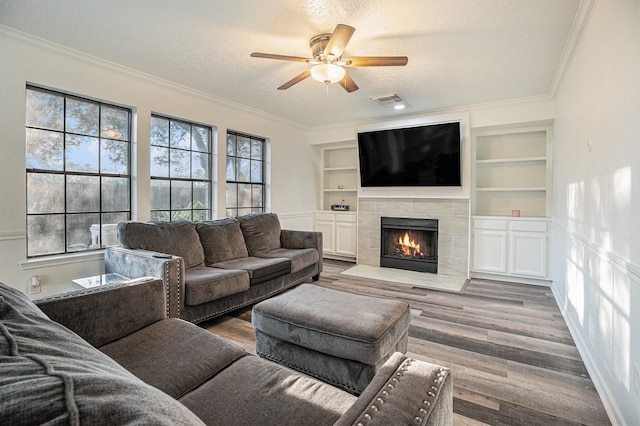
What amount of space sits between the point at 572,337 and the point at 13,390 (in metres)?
3.52

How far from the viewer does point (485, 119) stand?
4.45 m

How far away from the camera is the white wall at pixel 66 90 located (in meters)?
2.63

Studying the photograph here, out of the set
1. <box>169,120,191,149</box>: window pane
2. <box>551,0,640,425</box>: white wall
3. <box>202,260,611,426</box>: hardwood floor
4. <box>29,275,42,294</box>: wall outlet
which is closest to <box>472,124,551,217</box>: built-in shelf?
<box>202,260,611,426</box>: hardwood floor

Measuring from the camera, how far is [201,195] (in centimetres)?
434

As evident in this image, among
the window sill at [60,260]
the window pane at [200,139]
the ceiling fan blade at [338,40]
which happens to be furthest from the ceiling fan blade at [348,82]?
the window sill at [60,260]

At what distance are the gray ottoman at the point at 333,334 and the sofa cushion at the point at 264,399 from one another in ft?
1.92

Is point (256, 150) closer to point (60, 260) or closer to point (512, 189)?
point (60, 260)

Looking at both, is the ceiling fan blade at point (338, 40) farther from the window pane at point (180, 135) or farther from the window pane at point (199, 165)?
the window pane at point (199, 165)

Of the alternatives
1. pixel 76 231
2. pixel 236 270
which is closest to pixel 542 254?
pixel 236 270

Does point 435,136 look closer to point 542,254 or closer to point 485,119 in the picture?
point 485,119

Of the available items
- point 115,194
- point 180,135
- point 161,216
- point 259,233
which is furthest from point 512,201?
point 115,194

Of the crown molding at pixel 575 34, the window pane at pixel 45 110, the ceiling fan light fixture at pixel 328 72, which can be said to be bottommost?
the window pane at pixel 45 110

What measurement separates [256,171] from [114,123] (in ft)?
7.14

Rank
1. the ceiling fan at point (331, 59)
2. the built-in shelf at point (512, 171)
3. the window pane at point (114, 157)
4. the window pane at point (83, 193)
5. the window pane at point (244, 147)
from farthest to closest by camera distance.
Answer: the window pane at point (244, 147), the built-in shelf at point (512, 171), the window pane at point (114, 157), the window pane at point (83, 193), the ceiling fan at point (331, 59)
